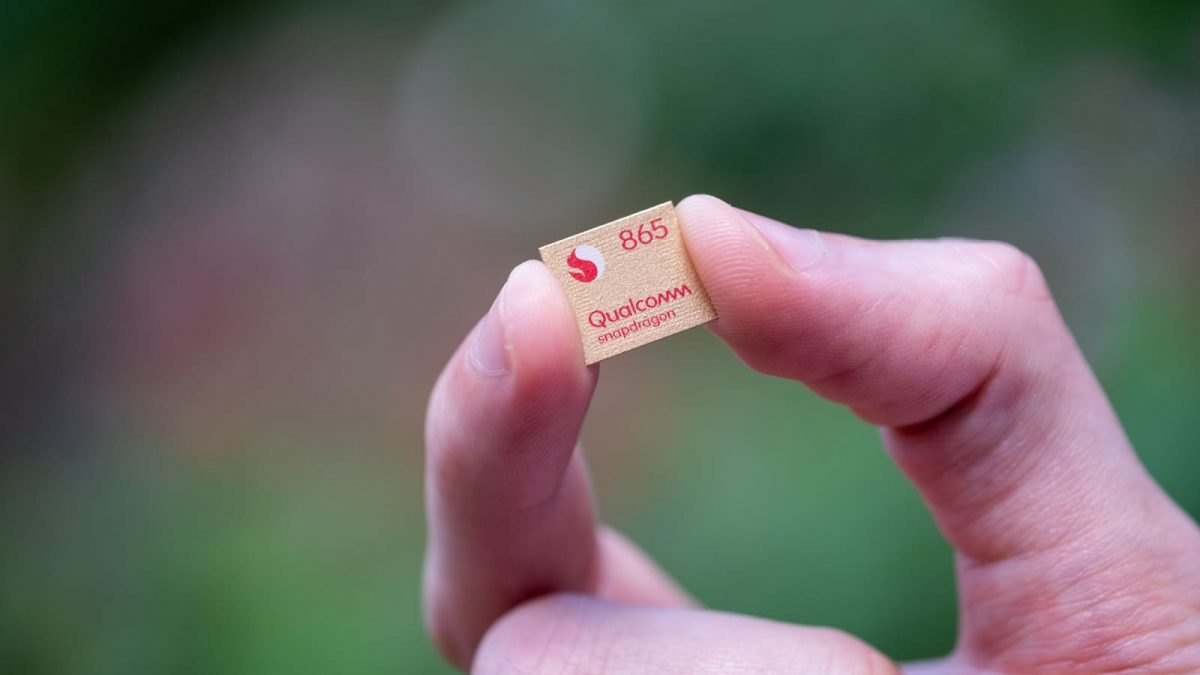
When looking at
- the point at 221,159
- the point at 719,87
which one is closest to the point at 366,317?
the point at 221,159

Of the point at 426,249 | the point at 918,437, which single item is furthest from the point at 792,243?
the point at 426,249

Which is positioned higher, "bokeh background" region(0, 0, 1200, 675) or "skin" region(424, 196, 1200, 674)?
"bokeh background" region(0, 0, 1200, 675)

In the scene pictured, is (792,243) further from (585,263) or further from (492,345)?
(492,345)

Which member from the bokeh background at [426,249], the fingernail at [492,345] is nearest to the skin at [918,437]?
the fingernail at [492,345]

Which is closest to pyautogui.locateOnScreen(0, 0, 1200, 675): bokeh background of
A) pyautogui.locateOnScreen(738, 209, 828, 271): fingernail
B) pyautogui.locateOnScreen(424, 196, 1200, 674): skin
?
pyautogui.locateOnScreen(424, 196, 1200, 674): skin

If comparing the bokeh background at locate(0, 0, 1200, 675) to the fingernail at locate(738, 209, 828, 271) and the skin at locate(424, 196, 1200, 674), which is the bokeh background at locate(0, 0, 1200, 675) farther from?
the fingernail at locate(738, 209, 828, 271)

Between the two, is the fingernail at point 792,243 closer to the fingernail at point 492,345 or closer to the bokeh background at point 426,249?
the fingernail at point 492,345
